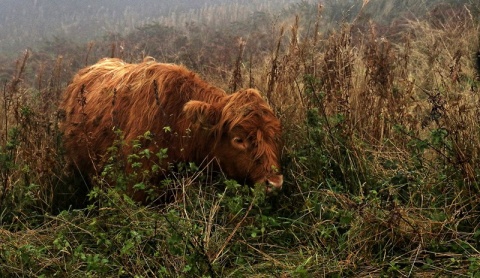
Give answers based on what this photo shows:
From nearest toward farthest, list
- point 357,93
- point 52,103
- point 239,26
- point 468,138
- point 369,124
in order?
point 468,138 < point 369,124 < point 357,93 < point 52,103 < point 239,26

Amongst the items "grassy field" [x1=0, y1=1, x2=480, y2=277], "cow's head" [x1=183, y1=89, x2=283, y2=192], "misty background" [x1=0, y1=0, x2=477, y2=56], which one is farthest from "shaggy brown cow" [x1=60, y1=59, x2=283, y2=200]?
"misty background" [x1=0, y1=0, x2=477, y2=56]

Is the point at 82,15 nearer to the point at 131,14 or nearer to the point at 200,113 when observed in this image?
the point at 131,14

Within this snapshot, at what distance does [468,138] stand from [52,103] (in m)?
4.85

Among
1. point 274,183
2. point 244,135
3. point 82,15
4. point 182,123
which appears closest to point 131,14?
point 82,15

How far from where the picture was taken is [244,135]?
11.9 ft

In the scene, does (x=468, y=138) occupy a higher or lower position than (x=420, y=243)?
higher

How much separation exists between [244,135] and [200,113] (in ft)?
1.29

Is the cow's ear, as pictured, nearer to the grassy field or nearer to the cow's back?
the cow's back

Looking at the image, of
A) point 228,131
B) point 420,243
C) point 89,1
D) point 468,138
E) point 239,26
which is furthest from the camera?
point 89,1

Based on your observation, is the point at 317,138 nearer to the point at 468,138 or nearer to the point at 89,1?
the point at 468,138

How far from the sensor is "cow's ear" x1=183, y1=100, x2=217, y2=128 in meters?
3.74

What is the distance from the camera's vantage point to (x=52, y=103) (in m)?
6.20

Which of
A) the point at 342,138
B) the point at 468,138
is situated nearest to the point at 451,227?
the point at 468,138

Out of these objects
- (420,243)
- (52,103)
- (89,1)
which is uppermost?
(420,243)
